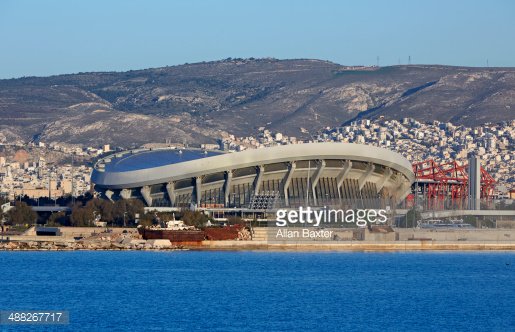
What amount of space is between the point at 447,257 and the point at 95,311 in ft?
131

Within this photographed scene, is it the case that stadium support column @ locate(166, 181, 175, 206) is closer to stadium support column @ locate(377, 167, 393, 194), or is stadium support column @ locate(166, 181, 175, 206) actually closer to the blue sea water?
stadium support column @ locate(377, 167, 393, 194)

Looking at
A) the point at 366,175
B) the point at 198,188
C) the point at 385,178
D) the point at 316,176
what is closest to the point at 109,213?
the point at 198,188

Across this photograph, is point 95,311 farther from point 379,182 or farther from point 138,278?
point 379,182

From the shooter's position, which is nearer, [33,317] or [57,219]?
[33,317]

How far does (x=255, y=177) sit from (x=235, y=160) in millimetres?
2522

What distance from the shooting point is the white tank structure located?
120 metres

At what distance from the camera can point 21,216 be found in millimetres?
116312

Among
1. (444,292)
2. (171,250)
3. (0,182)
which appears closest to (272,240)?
(171,250)

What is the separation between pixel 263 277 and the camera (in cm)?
7962

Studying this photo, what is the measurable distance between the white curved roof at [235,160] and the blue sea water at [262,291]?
68.6 feet

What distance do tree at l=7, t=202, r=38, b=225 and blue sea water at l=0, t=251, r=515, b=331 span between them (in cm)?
1746

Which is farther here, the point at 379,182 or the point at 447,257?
the point at 379,182

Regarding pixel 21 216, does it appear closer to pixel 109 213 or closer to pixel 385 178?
pixel 109 213

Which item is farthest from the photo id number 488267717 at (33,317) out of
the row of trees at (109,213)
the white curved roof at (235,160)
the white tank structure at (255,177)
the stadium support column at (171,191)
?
the stadium support column at (171,191)
